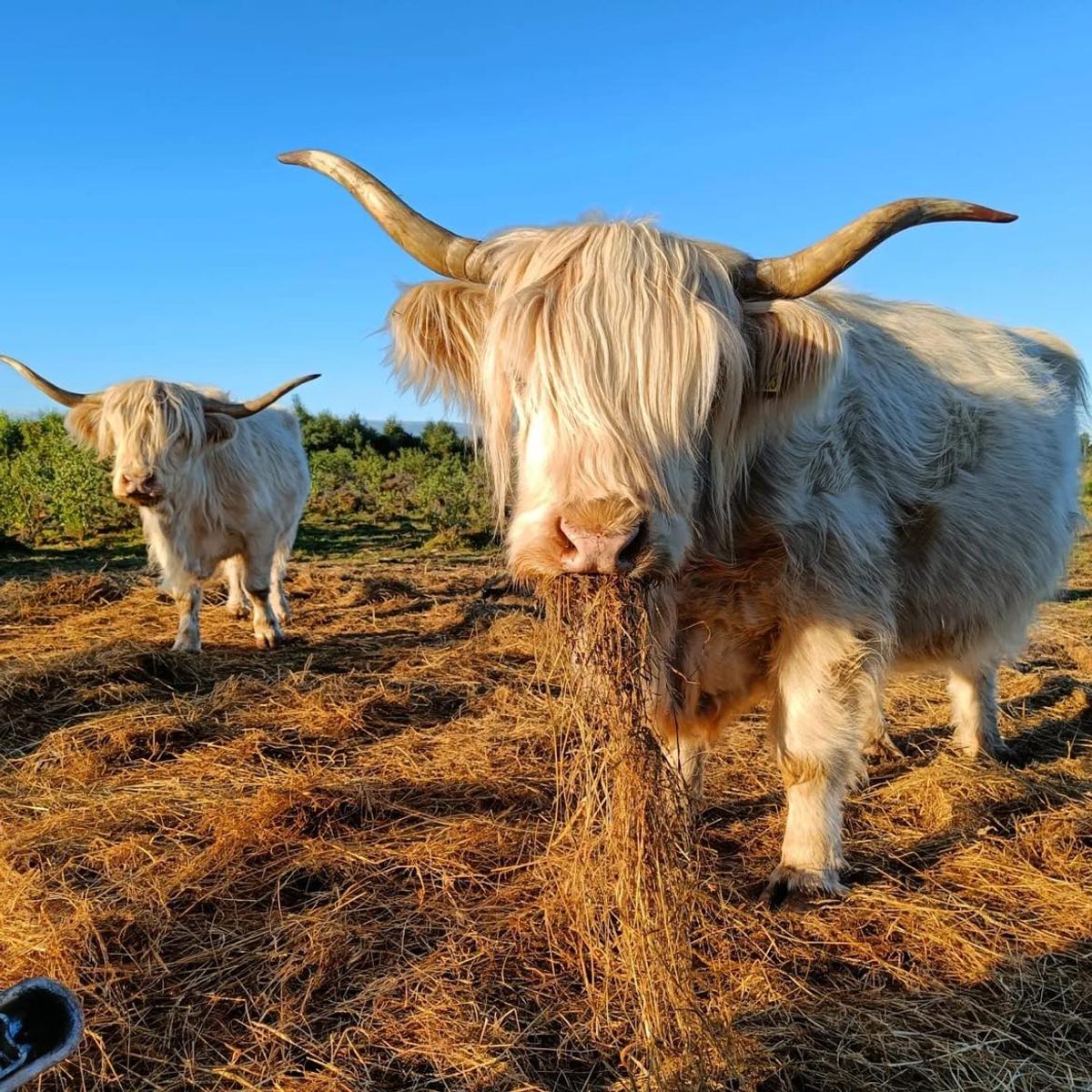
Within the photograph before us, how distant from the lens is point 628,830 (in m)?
2.05

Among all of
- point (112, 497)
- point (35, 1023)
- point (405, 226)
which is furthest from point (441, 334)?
point (112, 497)

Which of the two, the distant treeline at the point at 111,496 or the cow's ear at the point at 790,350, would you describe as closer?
the cow's ear at the point at 790,350

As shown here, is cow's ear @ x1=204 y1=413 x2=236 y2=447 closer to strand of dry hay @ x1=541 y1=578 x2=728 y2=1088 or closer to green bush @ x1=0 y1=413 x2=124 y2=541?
strand of dry hay @ x1=541 y1=578 x2=728 y2=1088

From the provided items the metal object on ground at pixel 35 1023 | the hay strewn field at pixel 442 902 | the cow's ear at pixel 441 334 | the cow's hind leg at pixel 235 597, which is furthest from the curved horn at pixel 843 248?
the cow's hind leg at pixel 235 597

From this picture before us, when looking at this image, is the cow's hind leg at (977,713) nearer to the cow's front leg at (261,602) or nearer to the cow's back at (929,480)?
the cow's back at (929,480)

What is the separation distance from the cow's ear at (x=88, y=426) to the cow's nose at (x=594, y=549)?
209 inches

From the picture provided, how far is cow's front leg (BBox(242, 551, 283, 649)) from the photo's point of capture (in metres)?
6.60

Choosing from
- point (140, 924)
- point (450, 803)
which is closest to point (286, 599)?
point (450, 803)

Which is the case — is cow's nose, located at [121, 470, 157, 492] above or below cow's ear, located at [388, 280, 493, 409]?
below

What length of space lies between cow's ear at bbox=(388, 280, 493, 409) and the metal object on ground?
1923 millimetres

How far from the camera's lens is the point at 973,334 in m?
3.76

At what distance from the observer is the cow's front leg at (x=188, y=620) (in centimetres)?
627

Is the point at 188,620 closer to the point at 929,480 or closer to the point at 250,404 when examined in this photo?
the point at 250,404

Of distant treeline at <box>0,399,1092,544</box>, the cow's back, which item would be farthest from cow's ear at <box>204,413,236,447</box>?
the cow's back
